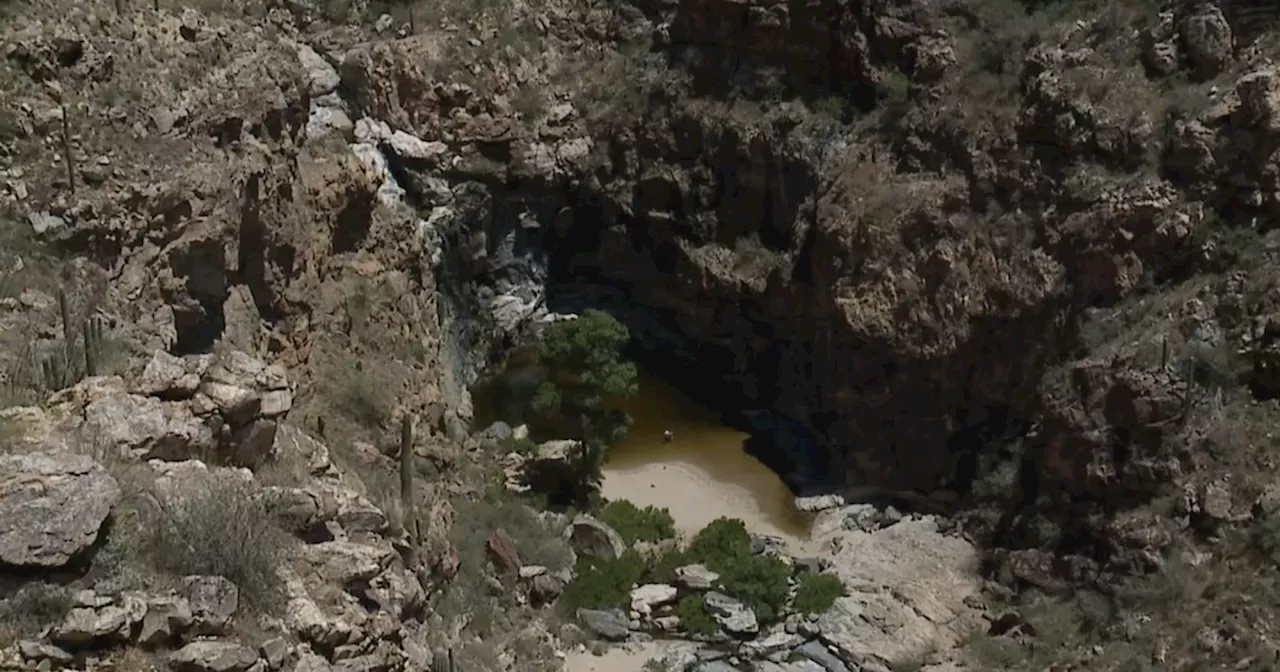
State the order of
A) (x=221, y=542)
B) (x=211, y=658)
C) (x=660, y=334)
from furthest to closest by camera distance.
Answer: (x=660, y=334) → (x=221, y=542) → (x=211, y=658)

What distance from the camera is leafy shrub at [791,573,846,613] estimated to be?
27800 mm

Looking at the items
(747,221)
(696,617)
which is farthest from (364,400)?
(747,221)

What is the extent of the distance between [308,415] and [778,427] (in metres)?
Result: 19.3

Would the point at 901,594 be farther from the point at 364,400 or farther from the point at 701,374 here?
the point at 364,400

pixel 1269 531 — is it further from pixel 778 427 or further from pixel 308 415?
pixel 308 415

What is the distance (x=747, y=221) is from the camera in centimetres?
3872

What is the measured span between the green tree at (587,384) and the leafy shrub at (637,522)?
1338 mm

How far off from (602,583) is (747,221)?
15.6 m

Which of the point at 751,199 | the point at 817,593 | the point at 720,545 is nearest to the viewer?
the point at 817,593

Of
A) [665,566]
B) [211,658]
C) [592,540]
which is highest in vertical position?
[211,658]

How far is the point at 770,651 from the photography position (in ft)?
87.4

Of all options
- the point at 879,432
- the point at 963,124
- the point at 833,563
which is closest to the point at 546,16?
the point at 963,124

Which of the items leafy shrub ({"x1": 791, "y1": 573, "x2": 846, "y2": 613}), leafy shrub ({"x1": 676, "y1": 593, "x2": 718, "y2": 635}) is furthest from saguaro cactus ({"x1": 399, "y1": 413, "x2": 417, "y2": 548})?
leafy shrub ({"x1": 791, "y1": 573, "x2": 846, "y2": 613})

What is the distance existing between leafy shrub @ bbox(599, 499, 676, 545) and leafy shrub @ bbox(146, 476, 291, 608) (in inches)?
751
